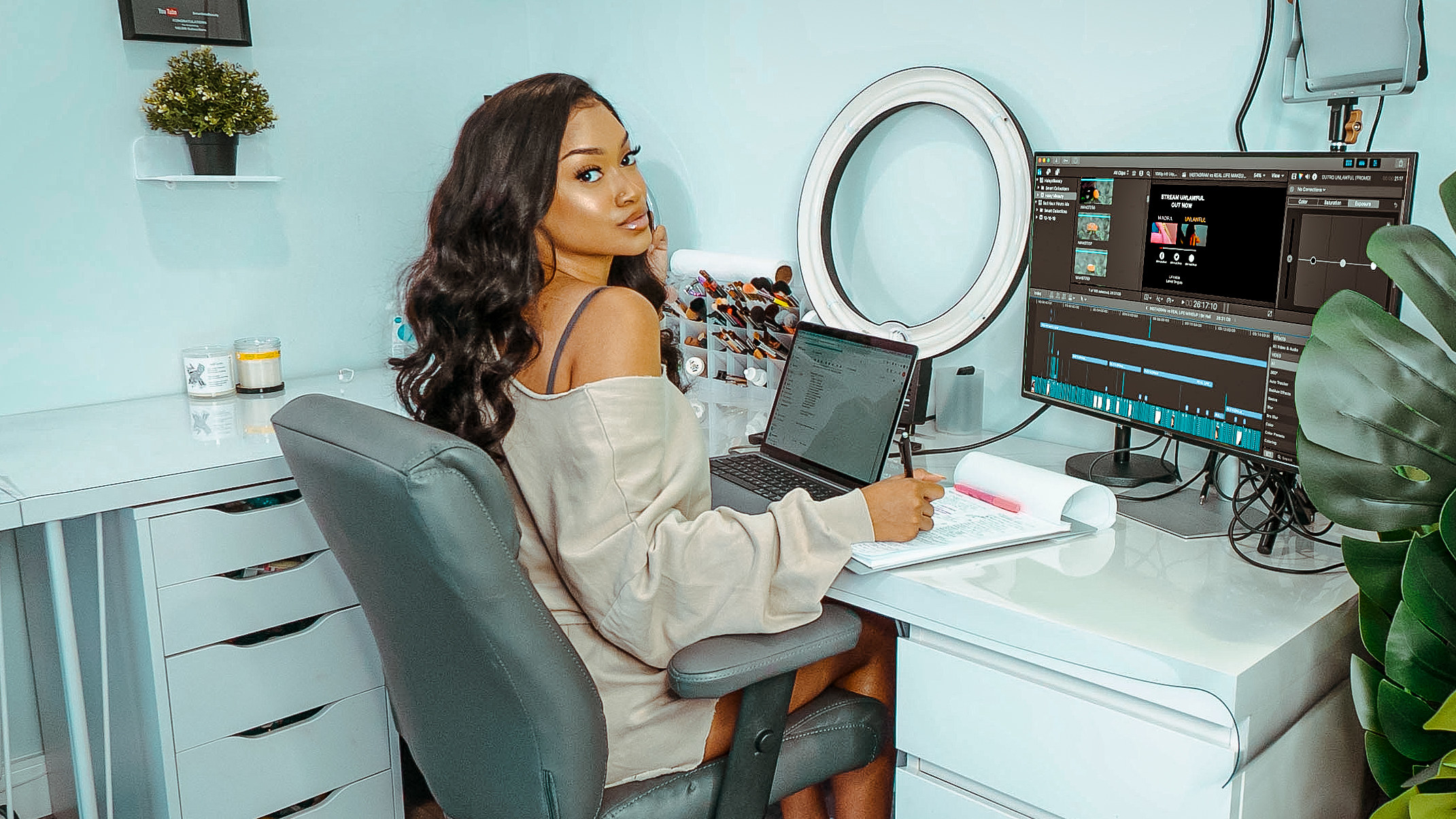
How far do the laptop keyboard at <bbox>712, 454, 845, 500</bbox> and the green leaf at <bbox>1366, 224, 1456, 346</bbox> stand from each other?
2.50 ft

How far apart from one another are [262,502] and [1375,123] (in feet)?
5.62

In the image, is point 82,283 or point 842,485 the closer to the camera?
point 842,485

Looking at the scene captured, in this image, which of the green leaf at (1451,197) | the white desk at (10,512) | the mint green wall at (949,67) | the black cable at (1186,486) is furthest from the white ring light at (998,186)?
the white desk at (10,512)

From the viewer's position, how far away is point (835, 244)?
2.13 metres

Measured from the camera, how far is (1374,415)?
1.01 meters

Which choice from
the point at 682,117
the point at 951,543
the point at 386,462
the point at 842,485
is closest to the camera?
the point at 386,462

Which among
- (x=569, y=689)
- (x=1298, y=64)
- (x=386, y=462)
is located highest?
(x=1298, y=64)

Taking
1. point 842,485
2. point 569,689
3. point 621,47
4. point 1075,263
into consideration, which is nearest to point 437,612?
point 569,689

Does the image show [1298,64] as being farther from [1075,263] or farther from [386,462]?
[386,462]

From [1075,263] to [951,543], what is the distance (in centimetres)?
49

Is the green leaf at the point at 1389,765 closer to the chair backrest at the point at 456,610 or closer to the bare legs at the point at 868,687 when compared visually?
the bare legs at the point at 868,687

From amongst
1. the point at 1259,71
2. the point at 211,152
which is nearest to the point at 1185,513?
the point at 1259,71

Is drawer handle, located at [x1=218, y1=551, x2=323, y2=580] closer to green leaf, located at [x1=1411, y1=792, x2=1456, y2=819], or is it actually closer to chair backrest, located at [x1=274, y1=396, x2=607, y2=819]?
chair backrest, located at [x1=274, y1=396, x2=607, y2=819]

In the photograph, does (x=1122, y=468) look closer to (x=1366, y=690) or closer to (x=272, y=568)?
(x=1366, y=690)
